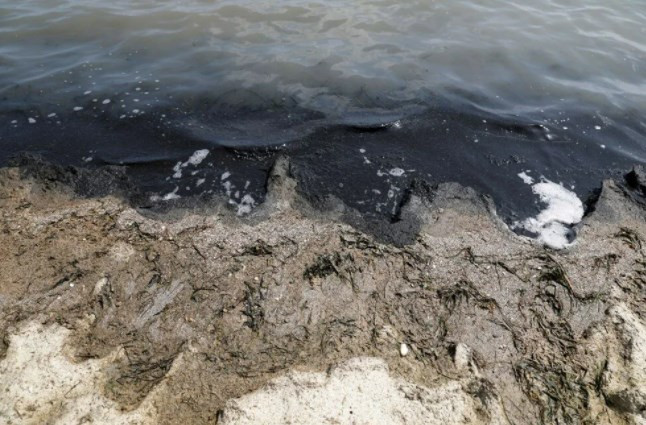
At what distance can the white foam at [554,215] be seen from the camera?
3.94m

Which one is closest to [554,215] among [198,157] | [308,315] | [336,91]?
[308,315]

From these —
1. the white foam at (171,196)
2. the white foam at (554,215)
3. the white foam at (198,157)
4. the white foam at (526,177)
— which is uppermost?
the white foam at (198,157)

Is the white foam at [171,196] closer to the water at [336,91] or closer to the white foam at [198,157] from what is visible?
the water at [336,91]

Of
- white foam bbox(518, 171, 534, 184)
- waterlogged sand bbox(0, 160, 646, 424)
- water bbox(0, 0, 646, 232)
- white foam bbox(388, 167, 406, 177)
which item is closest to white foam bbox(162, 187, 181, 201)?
water bbox(0, 0, 646, 232)

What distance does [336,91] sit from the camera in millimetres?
6031

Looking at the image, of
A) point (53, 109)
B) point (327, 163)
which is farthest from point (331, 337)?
point (53, 109)

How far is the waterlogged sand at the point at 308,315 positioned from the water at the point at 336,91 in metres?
0.63

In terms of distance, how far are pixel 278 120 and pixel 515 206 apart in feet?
9.50

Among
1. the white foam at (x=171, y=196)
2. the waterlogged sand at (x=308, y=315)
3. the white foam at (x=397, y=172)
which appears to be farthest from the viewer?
the white foam at (x=397, y=172)

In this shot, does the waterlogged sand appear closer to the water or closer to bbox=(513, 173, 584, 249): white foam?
bbox=(513, 173, 584, 249): white foam

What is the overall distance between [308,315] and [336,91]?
3.79 metres

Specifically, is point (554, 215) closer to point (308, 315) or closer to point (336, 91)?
point (308, 315)

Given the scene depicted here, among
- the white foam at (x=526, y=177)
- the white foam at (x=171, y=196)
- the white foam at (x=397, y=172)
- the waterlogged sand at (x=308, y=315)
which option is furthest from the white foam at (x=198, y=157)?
the white foam at (x=526, y=177)

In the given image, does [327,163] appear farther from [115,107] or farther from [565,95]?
[565,95]
